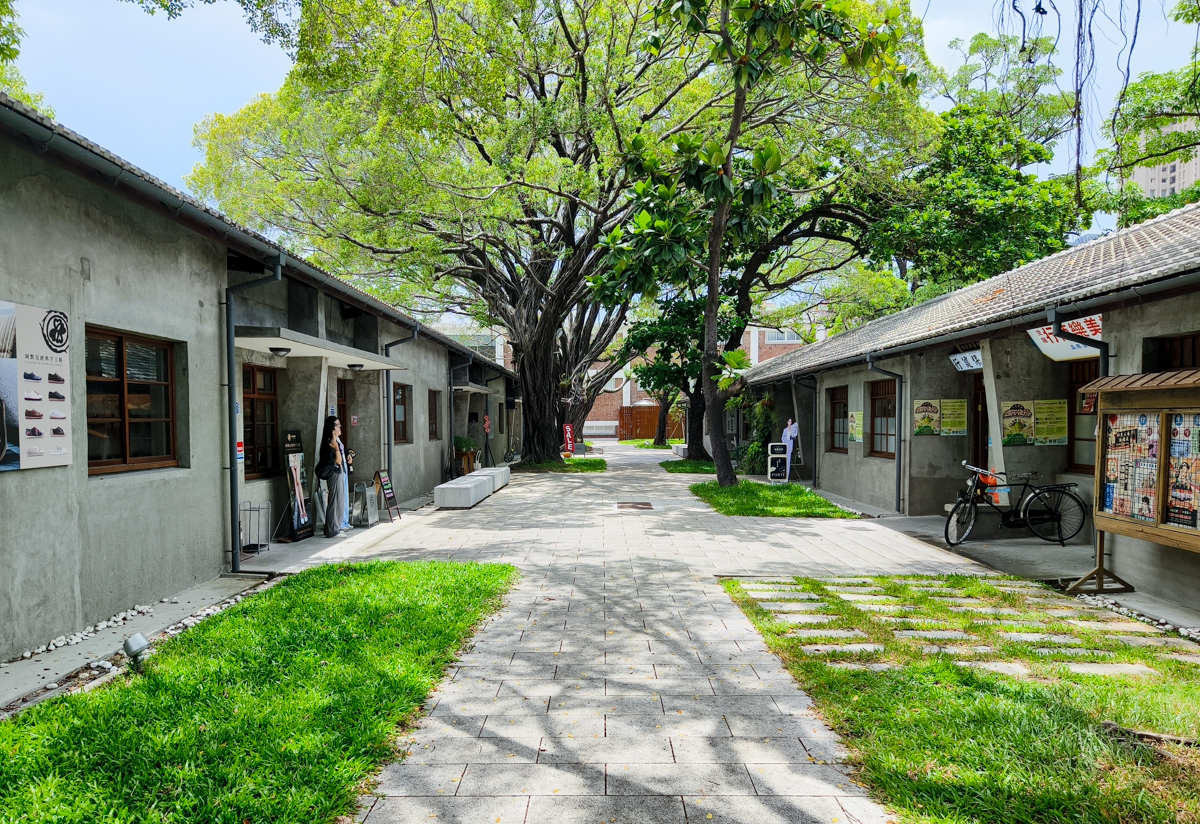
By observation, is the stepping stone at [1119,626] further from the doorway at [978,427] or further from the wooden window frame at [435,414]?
the wooden window frame at [435,414]

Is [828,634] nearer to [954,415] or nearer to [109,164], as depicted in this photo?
[109,164]

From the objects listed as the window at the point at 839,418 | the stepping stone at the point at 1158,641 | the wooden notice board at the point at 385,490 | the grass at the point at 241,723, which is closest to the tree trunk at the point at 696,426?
the window at the point at 839,418

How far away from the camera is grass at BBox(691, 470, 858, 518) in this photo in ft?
37.2

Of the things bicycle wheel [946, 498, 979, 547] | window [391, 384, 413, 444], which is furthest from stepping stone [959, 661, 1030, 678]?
window [391, 384, 413, 444]

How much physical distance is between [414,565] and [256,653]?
108 inches

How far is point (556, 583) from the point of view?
6684 mm

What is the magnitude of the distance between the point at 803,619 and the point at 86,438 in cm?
568

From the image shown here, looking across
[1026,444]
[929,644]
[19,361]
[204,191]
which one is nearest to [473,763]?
[929,644]

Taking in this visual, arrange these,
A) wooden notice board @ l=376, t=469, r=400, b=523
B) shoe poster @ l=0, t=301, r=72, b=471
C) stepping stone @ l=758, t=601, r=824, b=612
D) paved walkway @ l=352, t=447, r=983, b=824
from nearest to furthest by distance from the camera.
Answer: paved walkway @ l=352, t=447, r=983, b=824, shoe poster @ l=0, t=301, r=72, b=471, stepping stone @ l=758, t=601, r=824, b=612, wooden notice board @ l=376, t=469, r=400, b=523

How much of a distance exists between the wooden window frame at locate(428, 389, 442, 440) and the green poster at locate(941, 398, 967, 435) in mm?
9886

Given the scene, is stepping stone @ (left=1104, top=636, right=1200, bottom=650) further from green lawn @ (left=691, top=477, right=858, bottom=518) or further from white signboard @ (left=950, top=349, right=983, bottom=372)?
green lawn @ (left=691, top=477, right=858, bottom=518)

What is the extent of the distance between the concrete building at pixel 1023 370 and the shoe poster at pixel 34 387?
26.4ft

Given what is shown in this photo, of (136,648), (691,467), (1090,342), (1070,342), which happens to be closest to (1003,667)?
(1090,342)

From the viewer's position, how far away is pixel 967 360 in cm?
993
